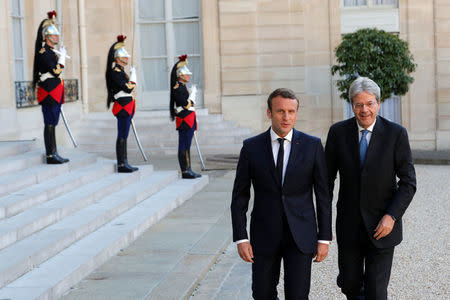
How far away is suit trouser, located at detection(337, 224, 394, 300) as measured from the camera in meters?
4.44

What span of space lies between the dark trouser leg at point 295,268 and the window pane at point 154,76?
46.9 feet

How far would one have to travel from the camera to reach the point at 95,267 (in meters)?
6.59

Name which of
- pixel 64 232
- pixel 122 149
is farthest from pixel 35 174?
pixel 122 149

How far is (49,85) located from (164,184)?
213 centimetres

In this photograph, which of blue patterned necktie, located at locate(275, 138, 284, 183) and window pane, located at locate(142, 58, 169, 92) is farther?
window pane, located at locate(142, 58, 169, 92)

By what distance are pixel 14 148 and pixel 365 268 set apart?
19.3 ft

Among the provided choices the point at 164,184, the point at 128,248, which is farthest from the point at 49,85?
the point at 128,248

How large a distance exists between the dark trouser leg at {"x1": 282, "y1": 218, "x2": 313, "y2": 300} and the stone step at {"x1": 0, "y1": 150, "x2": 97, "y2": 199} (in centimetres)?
423

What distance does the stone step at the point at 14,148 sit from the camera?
9.27 metres

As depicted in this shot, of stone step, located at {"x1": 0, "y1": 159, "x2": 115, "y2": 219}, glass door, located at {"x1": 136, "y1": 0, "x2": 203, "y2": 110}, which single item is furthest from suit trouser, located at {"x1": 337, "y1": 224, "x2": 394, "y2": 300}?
glass door, located at {"x1": 136, "y1": 0, "x2": 203, "y2": 110}

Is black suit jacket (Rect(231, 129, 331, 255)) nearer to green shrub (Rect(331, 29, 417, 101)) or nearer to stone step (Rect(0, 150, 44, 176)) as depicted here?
Result: stone step (Rect(0, 150, 44, 176))

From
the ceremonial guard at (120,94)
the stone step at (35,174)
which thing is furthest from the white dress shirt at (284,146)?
the ceremonial guard at (120,94)

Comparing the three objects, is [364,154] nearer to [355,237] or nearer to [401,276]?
[355,237]

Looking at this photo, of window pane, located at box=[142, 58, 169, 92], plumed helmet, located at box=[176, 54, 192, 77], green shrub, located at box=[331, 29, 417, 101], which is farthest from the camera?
window pane, located at box=[142, 58, 169, 92]
